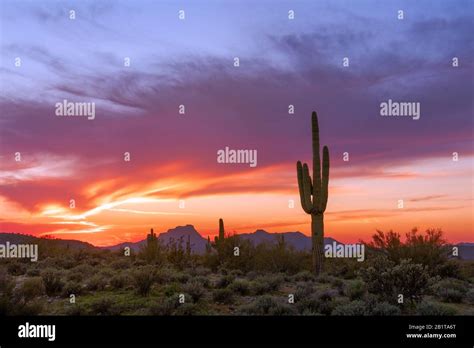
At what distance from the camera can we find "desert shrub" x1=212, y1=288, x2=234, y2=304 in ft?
50.8

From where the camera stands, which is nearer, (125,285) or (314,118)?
(125,285)

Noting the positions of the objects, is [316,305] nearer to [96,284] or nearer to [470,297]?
[470,297]

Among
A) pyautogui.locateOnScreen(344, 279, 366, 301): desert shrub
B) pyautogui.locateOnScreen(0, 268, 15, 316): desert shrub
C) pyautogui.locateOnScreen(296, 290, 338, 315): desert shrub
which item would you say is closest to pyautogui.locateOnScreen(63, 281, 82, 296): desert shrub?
pyautogui.locateOnScreen(0, 268, 15, 316): desert shrub

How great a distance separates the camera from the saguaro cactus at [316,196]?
19516mm

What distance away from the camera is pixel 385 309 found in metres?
12.5

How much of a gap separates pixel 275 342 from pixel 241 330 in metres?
0.66

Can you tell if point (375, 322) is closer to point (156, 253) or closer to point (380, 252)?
point (380, 252)

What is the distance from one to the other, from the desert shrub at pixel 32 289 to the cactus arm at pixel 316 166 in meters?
10.5

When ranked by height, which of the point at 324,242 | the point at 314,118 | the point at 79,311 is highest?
the point at 314,118

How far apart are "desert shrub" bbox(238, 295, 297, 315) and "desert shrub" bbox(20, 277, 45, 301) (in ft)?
19.5

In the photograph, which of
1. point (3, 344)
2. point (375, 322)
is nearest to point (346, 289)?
point (375, 322)

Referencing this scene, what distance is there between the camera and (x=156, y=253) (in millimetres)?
25797

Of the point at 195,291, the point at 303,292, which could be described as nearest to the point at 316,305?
the point at 303,292

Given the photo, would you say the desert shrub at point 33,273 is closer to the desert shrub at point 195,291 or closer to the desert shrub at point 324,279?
the desert shrub at point 195,291
